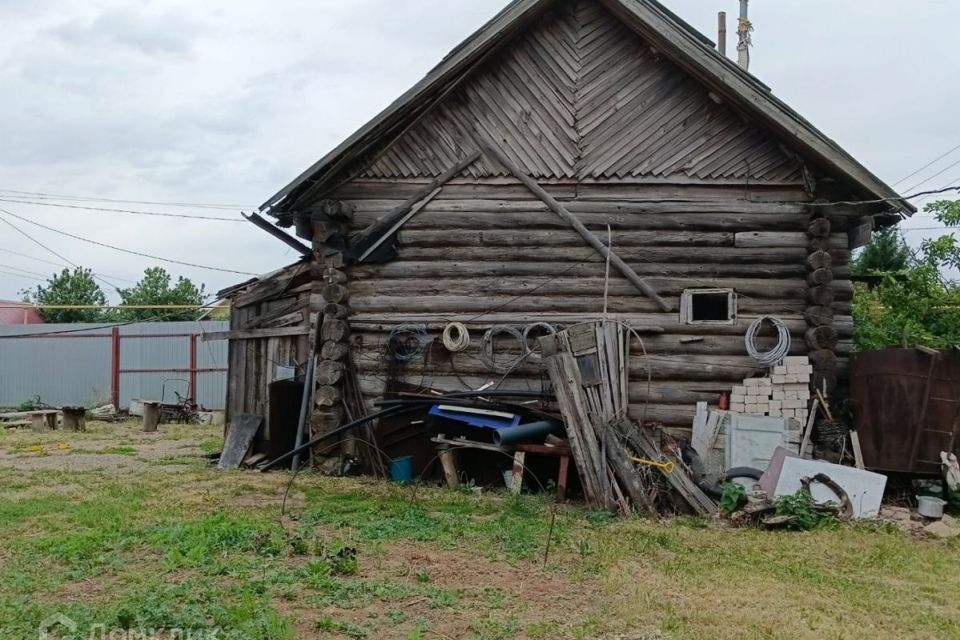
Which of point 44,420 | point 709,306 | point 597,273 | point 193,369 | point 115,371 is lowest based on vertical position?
point 44,420

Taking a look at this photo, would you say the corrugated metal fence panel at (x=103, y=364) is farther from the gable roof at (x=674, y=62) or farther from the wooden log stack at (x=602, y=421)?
the wooden log stack at (x=602, y=421)

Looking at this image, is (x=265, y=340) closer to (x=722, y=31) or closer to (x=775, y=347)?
(x=775, y=347)

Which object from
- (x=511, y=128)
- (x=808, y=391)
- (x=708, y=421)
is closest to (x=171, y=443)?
(x=511, y=128)

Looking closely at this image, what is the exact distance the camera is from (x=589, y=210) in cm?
1230

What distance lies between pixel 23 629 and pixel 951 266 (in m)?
16.4

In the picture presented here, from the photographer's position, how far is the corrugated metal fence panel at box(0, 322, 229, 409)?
2625 cm

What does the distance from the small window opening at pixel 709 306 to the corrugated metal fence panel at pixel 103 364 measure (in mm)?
16887

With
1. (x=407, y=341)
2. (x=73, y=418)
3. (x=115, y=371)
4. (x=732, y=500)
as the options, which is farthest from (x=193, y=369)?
(x=732, y=500)

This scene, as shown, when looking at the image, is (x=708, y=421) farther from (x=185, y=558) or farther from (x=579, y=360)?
(x=185, y=558)

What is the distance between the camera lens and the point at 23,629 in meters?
5.40

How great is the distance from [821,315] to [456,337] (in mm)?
4825

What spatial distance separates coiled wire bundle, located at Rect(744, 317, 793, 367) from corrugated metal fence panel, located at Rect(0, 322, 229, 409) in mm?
17621

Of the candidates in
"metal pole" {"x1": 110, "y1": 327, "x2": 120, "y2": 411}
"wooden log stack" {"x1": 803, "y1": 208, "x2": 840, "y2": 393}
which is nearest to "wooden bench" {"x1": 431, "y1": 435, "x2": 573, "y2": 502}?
"wooden log stack" {"x1": 803, "y1": 208, "x2": 840, "y2": 393}

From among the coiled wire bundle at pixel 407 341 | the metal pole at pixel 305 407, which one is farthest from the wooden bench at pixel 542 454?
the metal pole at pixel 305 407
